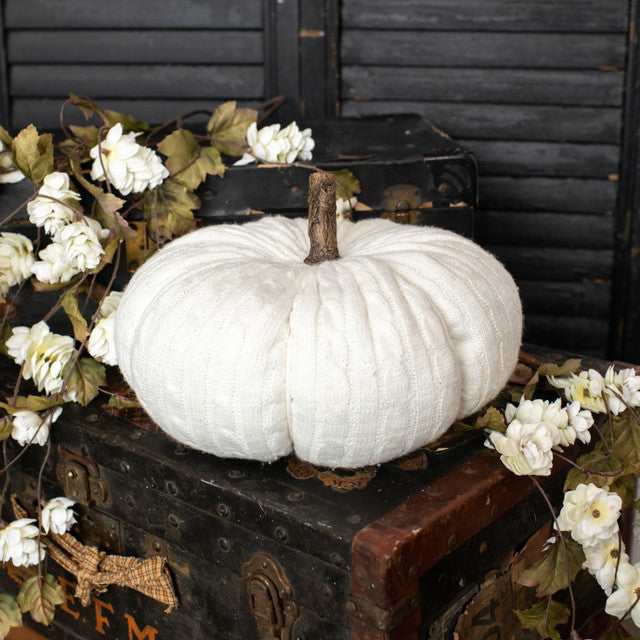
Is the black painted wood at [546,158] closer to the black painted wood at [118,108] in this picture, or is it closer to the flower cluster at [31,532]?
the black painted wood at [118,108]

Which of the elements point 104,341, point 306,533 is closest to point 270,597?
point 306,533

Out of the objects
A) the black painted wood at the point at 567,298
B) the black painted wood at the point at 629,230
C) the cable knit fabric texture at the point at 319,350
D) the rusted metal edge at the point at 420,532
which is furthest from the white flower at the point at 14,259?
the black painted wood at the point at 629,230

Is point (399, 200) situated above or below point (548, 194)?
above

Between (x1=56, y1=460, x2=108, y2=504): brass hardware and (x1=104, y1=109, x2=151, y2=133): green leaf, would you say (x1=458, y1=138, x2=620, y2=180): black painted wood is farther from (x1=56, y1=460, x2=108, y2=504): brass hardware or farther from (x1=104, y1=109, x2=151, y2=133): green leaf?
(x1=56, y1=460, x2=108, y2=504): brass hardware

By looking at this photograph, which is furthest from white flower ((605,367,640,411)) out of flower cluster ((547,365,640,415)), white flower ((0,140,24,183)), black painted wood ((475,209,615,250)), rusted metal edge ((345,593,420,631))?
black painted wood ((475,209,615,250))

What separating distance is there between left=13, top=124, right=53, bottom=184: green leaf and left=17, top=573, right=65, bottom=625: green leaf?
62 centimetres

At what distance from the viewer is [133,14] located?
212cm

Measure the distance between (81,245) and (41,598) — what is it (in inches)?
21.0

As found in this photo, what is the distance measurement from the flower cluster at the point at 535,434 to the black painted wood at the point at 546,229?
1.24 m

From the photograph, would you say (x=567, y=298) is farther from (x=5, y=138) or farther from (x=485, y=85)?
(x=5, y=138)

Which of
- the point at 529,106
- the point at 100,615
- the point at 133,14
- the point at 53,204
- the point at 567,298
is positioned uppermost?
the point at 133,14

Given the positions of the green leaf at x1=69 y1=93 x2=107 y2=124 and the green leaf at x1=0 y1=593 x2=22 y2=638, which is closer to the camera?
the green leaf at x1=0 y1=593 x2=22 y2=638

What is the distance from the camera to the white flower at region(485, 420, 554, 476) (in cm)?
90

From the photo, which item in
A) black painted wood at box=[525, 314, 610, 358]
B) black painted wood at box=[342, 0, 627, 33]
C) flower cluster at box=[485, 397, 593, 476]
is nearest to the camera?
flower cluster at box=[485, 397, 593, 476]
